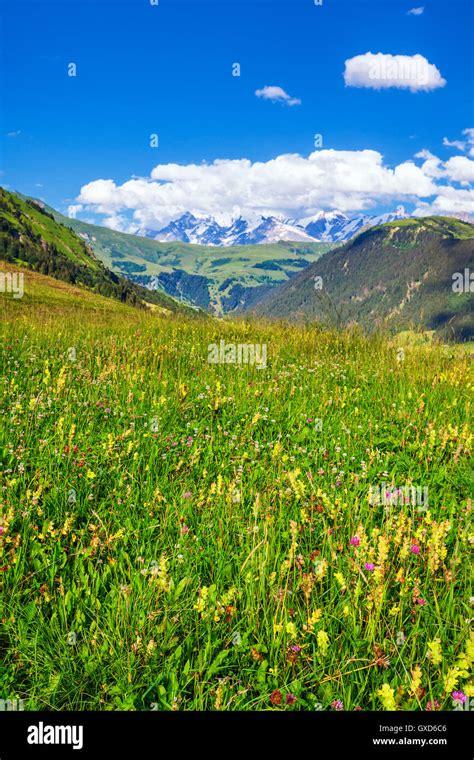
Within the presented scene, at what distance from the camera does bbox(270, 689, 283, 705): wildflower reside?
2490 mm

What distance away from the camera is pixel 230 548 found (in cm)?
369

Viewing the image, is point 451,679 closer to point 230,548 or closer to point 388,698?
point 388,698

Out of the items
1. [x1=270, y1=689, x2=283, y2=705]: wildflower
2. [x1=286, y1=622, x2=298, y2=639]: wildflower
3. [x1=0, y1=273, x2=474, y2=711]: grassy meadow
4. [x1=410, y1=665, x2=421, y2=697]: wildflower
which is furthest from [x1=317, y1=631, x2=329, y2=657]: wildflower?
[x1=410, y1=665, x2=421, y2=697]: wildflower

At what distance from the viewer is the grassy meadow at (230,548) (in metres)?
2.69

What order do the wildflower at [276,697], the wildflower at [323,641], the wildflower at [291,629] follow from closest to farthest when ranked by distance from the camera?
the wildflower at [276,697] → the wildflower at [323,641] → the wildflower at [291,629]

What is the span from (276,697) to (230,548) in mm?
1273

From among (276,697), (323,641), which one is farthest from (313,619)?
(276,697)

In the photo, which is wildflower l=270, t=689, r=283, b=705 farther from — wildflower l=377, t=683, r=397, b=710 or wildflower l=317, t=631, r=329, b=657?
wildflower l=377, t=683, r=397, b=710

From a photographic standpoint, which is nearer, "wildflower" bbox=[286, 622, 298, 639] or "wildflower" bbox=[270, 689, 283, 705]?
"wildflower" bbox=[270, 689, 283, 705]

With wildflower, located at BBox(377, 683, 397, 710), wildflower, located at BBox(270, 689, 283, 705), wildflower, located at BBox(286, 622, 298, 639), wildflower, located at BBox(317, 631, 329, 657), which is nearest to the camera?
wildflower, located at BBox(377, 683, 397, 710)

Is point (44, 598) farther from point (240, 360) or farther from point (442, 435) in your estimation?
point (240, 360)

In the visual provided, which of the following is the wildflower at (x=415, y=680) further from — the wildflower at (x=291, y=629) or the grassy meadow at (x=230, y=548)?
the wildflower at (x=291, y=629)

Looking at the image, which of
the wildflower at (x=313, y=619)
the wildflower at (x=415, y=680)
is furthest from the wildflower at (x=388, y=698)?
the wildflower at (x=313, y=619)

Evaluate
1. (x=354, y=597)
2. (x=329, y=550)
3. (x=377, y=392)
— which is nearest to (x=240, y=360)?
(x=377, y=392)
